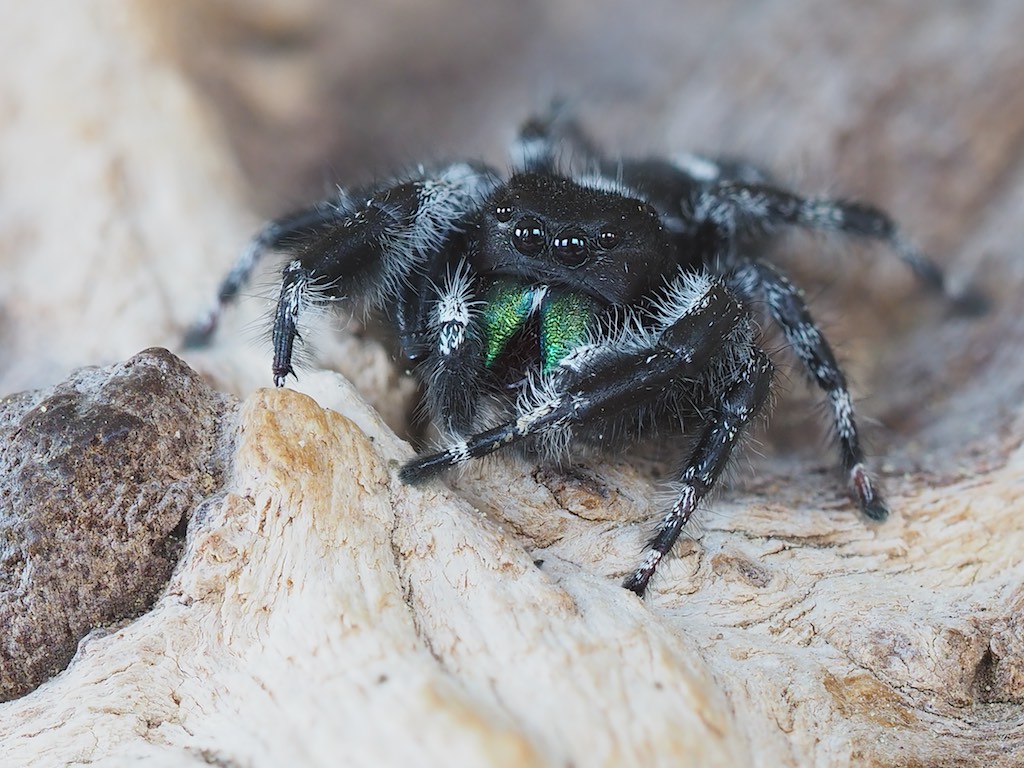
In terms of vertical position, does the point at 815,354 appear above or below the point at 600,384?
above

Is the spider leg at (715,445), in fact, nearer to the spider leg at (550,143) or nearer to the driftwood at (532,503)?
the driftwood at (532,503)

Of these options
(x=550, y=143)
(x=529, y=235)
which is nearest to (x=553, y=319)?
(x=529, y=235)

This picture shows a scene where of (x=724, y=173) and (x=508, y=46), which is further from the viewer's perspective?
(x=508, y=46)

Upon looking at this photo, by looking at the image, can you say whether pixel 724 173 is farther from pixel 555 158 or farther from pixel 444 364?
pixel 444 364

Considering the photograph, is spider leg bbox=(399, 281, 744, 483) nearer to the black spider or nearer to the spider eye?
the black spider

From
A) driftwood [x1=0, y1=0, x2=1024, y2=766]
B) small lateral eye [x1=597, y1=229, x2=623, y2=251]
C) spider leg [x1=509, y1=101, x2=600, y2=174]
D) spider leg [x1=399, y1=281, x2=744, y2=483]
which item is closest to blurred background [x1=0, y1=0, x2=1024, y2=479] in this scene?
driftwood [x1=0, y1=0, x2=1024, y2=766]

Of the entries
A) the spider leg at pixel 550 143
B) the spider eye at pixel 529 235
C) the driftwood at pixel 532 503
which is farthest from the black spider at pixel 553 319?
the spider leg at pixel 550 143

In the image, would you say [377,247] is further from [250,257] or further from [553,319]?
[250,257]

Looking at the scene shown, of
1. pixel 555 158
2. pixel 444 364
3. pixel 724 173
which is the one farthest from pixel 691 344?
pixel 724 173
